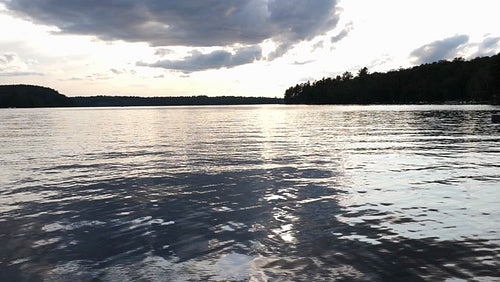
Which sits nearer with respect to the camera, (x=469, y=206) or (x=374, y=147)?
(x=469, y=206)

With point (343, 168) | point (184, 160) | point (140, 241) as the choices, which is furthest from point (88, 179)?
point (343, 168)

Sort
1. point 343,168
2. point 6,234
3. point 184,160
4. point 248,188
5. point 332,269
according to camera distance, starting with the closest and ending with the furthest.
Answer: point 332,269, point 6,234, point 248,188, point 343,168, point 184,160

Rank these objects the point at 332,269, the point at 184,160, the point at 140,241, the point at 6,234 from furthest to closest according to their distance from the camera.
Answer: the point at 184,160, the point at 6,234, the point at 140,241, the point at 332,269

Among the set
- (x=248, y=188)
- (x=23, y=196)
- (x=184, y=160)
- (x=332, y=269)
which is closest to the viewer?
(x=332, y=269)

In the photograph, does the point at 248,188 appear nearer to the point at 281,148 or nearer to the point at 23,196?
the point at 23,196

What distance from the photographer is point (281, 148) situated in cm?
3625

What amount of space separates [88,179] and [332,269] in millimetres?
16395

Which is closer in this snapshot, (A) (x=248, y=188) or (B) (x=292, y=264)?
(B) (x=292, y=264)

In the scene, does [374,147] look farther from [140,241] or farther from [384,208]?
[140,241]

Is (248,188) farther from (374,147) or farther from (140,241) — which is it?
(374,147)

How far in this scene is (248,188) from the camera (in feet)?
62.4

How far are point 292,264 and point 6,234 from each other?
8974 millimetres

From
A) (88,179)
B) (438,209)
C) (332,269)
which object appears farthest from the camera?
(88,179)

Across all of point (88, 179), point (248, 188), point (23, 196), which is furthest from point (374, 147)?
point (23, 196)
